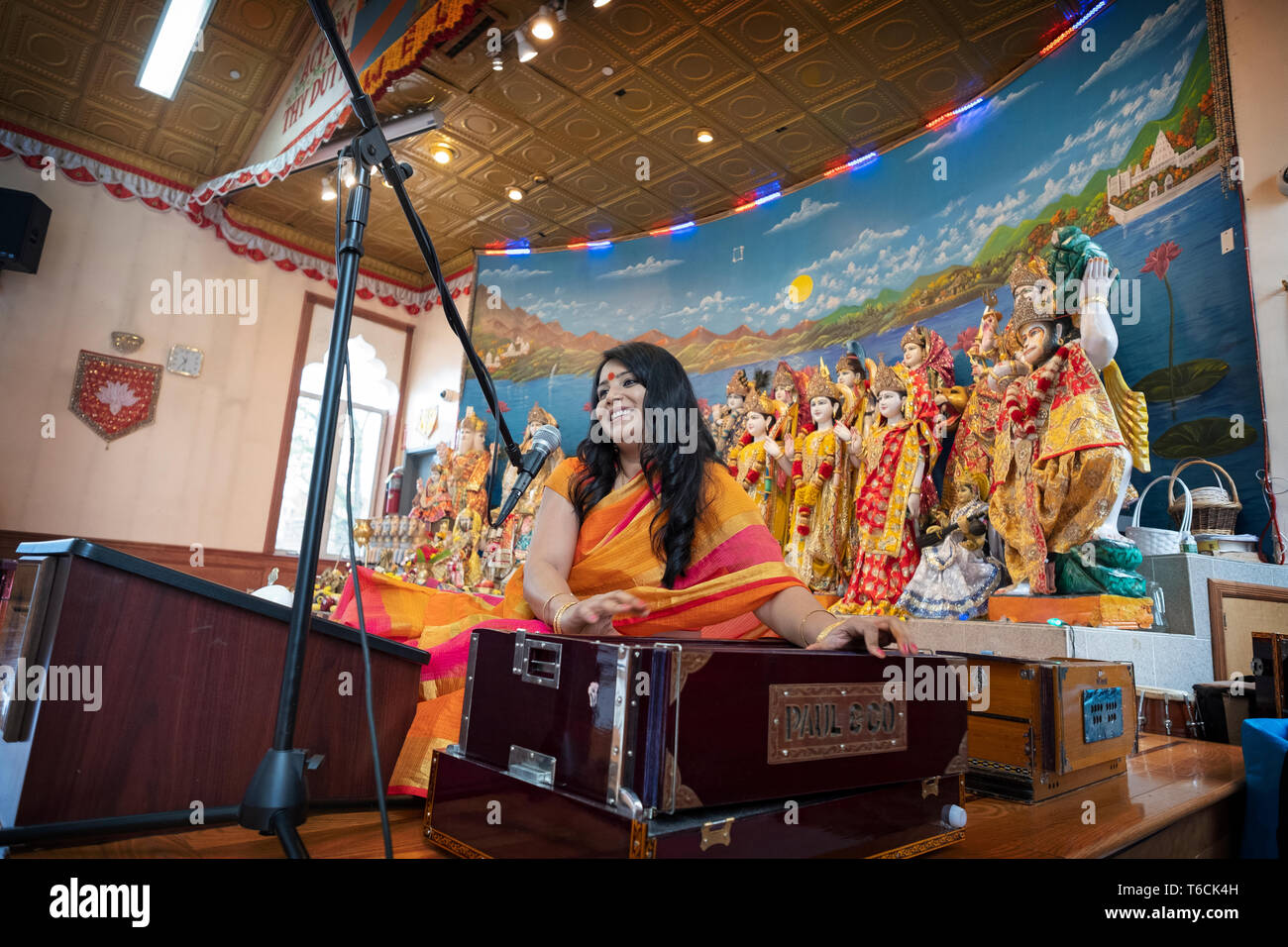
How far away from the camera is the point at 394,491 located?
9406 millimetres

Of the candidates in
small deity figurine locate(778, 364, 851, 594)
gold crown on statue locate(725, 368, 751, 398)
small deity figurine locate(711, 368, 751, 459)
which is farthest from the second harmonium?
gold crown on statue locate(725, 368, 751, 398)

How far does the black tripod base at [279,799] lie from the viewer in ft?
3.04

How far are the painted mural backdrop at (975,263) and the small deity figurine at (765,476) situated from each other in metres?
0.96


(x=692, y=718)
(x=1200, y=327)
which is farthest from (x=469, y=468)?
(x=692, y=718)

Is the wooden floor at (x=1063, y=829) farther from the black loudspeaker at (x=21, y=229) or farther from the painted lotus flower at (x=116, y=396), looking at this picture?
the painted lotus flower at (x=116, y=396)

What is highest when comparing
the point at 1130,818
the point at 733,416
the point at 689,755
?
the point at 733,416

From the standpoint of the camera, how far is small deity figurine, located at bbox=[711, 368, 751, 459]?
662cm

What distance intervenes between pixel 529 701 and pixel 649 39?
5764 mm

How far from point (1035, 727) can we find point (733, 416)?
5.14 meters

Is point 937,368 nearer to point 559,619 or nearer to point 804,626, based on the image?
point 804,626

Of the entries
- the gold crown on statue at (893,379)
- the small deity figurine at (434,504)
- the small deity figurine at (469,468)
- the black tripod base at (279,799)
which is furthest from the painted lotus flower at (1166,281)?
the small deity figurine at (434,504)

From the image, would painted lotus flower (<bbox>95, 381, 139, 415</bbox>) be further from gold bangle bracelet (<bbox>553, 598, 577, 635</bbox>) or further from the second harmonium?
the second harmonium

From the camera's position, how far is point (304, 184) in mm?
8000
